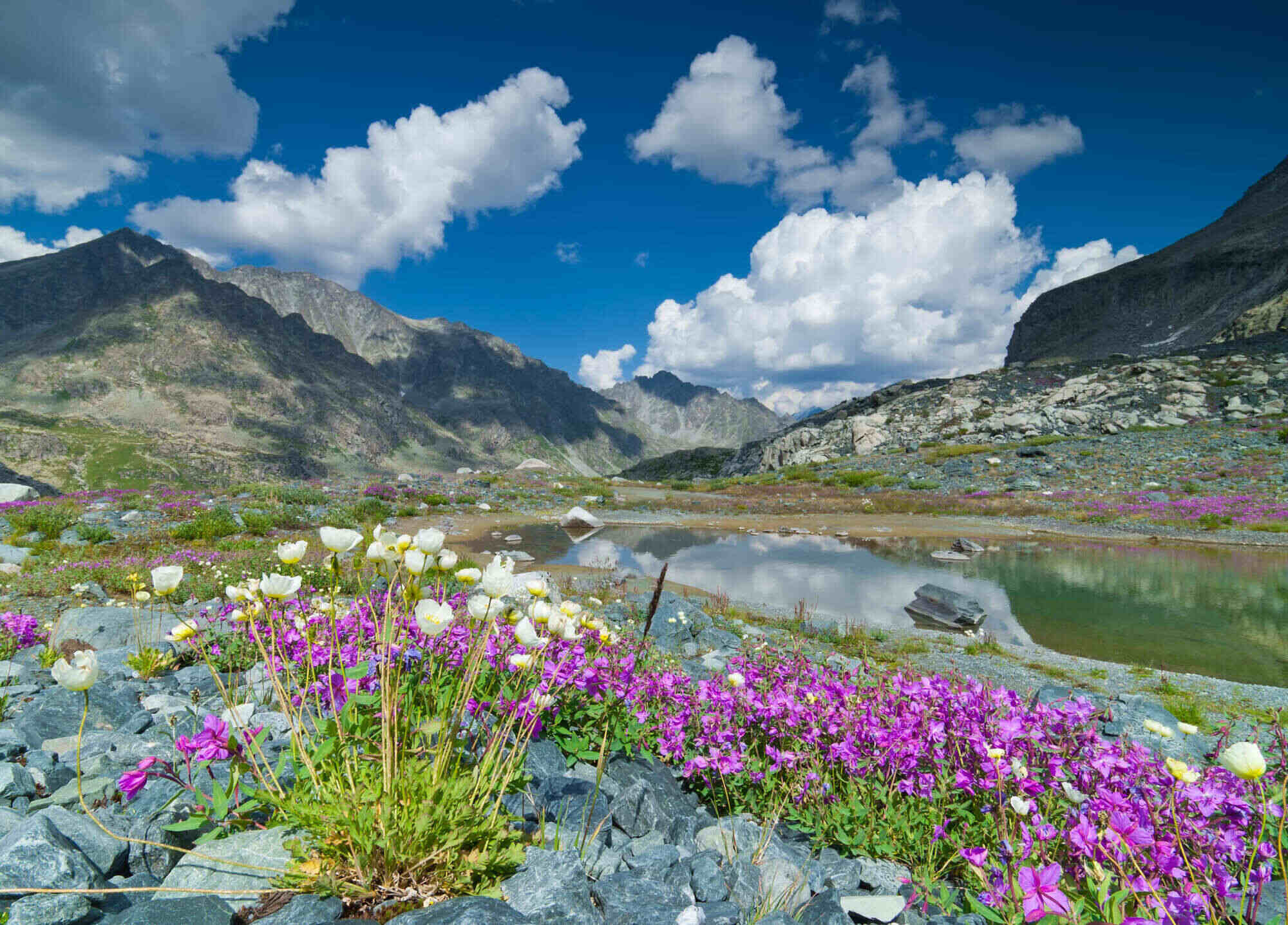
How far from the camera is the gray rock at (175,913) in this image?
6.64 feet

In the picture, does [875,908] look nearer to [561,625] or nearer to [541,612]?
[561,625]

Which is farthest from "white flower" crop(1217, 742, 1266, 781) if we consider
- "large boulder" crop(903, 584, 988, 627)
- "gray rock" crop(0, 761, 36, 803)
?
"large boulder" crop(903, 584, 988, 627)

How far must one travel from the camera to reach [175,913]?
204 centimetres

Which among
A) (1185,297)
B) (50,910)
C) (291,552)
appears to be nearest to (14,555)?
(291,552)

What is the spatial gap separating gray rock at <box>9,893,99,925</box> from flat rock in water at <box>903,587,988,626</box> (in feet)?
44.2

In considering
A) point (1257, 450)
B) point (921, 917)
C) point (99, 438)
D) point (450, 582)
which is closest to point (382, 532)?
point (450, 582)

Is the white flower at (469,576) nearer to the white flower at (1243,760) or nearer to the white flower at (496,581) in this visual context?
the white flower at (496,581)

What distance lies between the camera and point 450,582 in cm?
388

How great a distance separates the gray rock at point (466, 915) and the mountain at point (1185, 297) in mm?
100131

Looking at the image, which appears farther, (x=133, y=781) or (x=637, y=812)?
(x=637, y=812)

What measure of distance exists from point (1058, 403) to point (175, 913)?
66778mm

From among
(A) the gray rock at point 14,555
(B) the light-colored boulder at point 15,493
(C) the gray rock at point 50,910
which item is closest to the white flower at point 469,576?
(C) the gray rock at point 50,910

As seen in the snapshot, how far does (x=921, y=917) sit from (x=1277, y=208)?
175m

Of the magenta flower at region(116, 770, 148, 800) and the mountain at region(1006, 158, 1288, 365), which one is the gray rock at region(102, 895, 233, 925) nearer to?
the magenta flower at region(116, 770, 148, 800)
